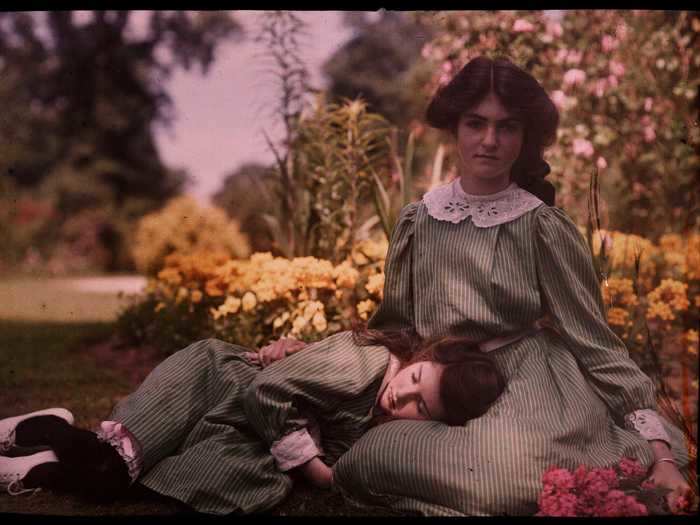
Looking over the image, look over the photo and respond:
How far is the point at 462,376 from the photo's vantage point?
2334mm

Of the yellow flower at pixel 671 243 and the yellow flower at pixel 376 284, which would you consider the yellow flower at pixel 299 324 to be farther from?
the yellow flower at pixel 671 243

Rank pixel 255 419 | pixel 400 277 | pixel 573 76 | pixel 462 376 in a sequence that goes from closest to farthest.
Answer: pixel 462 376 → pixel 255 419 → pixel 400 277 → pixel 573 76

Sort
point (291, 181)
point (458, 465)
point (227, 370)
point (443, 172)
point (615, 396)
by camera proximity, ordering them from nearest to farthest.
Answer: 1. point (458, 465)
2. point (615, 396)
3. point (227, 370)
4. point (291, 181)
5. point (443, 172)

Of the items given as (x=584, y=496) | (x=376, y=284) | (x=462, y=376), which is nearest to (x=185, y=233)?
(x=376, y=284)

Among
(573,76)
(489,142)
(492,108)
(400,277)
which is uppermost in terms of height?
(573,76)

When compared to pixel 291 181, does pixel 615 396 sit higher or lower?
lower

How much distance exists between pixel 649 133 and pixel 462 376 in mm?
2883

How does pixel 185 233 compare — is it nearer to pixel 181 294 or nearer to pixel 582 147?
pixel 181 294

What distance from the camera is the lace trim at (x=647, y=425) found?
2.38 meters

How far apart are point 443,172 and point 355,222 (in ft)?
2.36

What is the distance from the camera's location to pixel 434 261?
2576 millimetres

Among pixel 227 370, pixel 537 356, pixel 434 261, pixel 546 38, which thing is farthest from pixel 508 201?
pixel 546 38

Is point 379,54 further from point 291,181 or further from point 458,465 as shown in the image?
point 458,465

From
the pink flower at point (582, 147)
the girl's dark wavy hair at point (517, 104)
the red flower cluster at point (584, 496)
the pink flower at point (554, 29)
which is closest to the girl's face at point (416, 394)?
the red flower cluster at point (584, 496)
